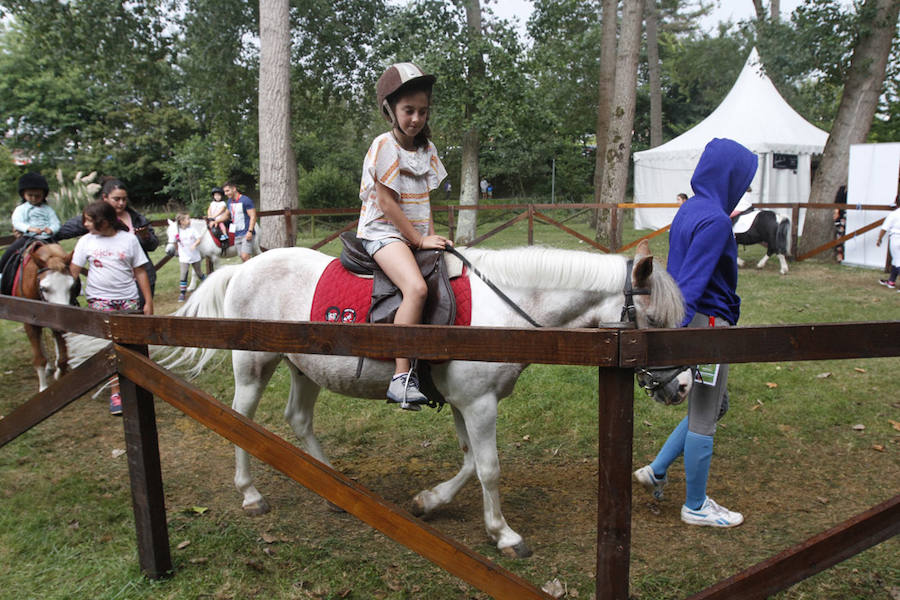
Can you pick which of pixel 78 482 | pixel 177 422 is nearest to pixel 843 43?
pixel 177 422

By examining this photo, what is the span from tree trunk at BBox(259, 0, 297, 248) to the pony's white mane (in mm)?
6890

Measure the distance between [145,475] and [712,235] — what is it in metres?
2.91

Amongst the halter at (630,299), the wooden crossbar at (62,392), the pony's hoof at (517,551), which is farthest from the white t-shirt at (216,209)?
the halter at (630,299)

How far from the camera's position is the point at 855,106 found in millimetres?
12812

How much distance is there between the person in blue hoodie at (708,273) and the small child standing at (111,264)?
170 inches

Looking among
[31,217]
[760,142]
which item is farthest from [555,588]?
[760,142]

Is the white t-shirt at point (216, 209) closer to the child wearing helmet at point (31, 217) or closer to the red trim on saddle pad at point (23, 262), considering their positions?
the child wearing helmet at point (31, 217)

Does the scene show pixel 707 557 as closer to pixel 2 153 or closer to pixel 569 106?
pixel 569 106

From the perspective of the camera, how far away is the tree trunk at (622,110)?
13281 mm

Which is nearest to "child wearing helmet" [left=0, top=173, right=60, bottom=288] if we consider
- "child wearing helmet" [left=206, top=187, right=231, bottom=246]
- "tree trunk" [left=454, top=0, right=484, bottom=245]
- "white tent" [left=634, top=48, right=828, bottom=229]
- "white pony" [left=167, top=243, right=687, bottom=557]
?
"white pony" [left=167, top=243, right=687, bottom=557]

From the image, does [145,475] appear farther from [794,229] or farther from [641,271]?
[794,229]

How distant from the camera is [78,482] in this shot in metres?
4.20

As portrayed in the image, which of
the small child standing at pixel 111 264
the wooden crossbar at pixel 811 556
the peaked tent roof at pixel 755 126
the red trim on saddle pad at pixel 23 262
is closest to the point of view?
the wooden crossbar at pixel 811 556

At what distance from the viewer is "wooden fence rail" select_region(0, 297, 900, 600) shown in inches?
78.6
